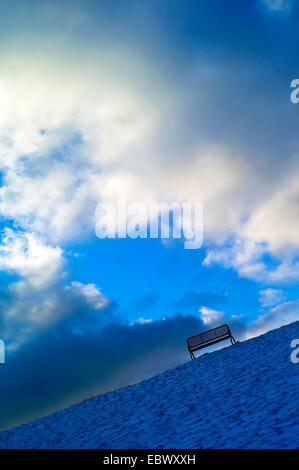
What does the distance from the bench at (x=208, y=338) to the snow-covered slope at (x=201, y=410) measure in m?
0.82

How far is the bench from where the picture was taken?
56.5 feet

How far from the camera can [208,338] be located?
17.4 m

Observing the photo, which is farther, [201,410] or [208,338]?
[208,338]

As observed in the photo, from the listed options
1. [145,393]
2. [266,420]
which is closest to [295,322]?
[145,393]

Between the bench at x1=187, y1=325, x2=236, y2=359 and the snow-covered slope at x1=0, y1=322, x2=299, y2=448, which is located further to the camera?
the bench at x1=187, y1=325, x2=236, y2=359

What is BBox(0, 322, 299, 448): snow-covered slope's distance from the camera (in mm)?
7348

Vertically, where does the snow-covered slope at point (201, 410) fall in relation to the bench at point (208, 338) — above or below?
below

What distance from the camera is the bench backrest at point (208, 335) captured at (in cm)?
1725

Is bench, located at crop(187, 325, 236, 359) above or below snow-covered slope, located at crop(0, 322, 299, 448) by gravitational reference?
above

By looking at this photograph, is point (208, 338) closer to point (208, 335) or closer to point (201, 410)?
point (208, 335)

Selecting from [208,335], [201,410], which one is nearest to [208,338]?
[208,335]

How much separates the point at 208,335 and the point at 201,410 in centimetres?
801
